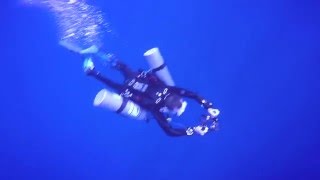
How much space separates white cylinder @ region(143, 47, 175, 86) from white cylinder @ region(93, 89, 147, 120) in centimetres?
→ 68

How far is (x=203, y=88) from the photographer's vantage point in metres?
12.0

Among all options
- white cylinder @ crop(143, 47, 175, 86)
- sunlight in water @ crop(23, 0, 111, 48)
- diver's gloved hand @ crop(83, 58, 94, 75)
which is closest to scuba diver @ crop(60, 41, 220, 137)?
white cylinder @ crop(143, 47, 175, 86)

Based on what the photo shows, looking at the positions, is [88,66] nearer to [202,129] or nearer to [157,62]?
[157,62]

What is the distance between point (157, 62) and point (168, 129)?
3.72 feet

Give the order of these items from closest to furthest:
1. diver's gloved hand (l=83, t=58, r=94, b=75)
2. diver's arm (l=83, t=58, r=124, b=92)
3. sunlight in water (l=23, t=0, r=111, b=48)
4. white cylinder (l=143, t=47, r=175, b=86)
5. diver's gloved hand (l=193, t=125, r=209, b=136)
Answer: diver's gloved hand (l=193, t=125, r=209, b=136)
white cylinder (l=143, t=47, r=175, b=86)
diver's arm (l=83, t=58, r=124, b=92)
diver's gloved hand (l=83, t=58, r=94, b=75)
sunlight in water (l=23, t=0, r=111, b=48)

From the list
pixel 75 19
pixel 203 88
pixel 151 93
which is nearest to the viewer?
pixel 151 93

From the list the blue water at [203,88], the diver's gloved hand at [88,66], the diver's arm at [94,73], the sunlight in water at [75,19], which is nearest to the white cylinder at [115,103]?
the diver's arm at [94,73]

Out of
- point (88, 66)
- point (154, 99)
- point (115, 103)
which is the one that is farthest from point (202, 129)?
point (88, 66)

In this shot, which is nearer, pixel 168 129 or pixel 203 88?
pixel 168 129

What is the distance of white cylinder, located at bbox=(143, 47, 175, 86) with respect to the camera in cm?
600

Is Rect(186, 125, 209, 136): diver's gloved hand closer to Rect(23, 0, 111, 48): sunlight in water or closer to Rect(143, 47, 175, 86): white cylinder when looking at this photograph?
Rect(143, 47, 175, 86): white cylinder

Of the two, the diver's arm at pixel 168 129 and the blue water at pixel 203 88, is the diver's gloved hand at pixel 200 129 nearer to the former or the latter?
the diver's arm at pixel 168 129

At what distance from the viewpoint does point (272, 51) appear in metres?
11.3

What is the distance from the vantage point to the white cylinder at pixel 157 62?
5996 mm
